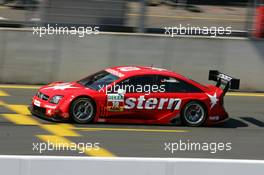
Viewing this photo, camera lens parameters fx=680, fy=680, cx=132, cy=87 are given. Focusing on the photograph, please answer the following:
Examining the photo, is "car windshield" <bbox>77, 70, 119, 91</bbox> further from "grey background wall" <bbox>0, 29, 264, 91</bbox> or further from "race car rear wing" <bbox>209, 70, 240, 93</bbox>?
"grey background wall" <bbox>0, 29, 264, 91</bbox>

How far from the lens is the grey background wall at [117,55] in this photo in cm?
1798

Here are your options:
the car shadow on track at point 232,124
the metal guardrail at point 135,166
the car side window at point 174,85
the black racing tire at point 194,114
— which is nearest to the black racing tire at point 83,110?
the car side window at point 174,85

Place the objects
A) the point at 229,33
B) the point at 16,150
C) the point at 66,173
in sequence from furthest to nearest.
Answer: the point at 229,33, the point at 16,150, the point at 66,173

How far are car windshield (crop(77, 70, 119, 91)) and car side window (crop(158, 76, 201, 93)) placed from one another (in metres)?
1.00

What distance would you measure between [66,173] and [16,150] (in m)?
4.87

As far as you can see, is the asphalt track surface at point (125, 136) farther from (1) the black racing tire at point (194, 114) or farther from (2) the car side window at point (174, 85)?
(2) the car side window at point (174, 85)

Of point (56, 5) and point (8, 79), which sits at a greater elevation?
point (56, 5)

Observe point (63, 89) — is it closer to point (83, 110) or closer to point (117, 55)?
point (83, 110)

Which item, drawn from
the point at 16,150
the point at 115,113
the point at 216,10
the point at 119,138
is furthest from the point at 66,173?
the point at 216,10

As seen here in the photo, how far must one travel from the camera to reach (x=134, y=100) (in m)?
14.0

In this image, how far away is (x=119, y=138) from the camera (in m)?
12.6

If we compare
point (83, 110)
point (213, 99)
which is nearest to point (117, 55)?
point (213, 99)

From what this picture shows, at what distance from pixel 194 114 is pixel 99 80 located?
7.01 feet

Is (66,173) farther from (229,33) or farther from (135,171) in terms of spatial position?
(229,33)
